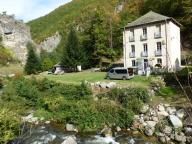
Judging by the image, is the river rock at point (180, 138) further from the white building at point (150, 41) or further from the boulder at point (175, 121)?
the white building at point (150, 41)

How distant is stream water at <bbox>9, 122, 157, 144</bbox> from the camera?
22375 mm

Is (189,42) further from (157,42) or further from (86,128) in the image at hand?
(86,128)

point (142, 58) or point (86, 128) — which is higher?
point (142, 58)

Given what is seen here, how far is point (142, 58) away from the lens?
154 feet

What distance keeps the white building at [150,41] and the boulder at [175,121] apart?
68.0 feet

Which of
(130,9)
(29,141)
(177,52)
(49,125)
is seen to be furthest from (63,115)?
(130,9)

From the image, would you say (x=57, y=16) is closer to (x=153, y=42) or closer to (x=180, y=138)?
(x=153, y=42)

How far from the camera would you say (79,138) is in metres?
23.7

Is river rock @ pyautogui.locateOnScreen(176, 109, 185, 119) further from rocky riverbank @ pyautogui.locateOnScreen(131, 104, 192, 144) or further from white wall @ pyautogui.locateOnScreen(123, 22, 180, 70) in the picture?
white wall @ pyautogui.locateOnScreen(123, 22, 180, 70)

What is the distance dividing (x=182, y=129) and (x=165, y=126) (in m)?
1.27

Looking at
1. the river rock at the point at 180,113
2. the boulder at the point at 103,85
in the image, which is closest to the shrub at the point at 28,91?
the boulder at the point at 103,85

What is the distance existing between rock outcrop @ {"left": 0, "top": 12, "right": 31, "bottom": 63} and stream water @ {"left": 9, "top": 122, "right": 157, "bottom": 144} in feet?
184

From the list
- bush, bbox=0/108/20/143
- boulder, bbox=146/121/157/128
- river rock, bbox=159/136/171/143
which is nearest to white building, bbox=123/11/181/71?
boulder, bbox=146/121/157/128

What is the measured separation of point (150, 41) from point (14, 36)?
46838 millimetres
